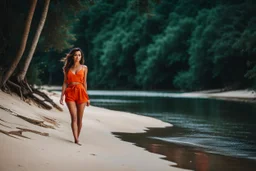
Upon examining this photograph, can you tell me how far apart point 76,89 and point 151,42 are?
6261 cm

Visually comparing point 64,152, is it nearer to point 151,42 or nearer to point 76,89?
point 76,89

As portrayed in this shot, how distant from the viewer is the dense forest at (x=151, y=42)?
2061 cm

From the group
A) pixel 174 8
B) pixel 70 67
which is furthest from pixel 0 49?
pixel 174 8

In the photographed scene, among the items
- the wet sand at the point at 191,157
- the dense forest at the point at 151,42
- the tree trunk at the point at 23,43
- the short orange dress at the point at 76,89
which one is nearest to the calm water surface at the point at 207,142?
the wet sand at the point at 191,157

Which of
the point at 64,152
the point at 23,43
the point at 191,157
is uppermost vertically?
the point at 23,43

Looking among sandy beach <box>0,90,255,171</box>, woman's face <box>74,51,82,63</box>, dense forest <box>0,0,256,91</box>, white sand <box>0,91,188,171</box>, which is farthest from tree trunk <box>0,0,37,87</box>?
woman's face <box>74,51,82,63</box>

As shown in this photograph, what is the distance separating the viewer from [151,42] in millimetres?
71250

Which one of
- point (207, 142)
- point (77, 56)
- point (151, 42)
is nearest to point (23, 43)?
point (77, 56)

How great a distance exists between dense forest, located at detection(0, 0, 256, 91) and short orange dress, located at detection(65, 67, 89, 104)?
6.06 metres

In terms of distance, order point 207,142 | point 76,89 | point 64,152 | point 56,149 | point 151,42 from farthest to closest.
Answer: point 151,42 < point 207,142 < point 76,89 < point 56,149 < point 64,152

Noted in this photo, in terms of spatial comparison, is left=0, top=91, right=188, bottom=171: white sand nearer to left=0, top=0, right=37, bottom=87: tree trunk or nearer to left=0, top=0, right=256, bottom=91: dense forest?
left=0, top=0, right=37, bottom=87: tree trunk

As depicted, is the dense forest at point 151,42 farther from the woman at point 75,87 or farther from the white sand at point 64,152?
the woman at point 75,87

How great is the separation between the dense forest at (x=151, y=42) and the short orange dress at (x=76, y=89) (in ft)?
19.9

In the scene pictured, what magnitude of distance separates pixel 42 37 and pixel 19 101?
1030cm
